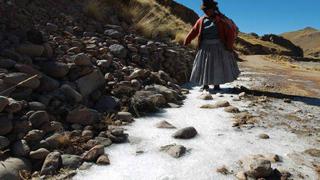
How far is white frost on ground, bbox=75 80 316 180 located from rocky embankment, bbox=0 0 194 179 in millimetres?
204

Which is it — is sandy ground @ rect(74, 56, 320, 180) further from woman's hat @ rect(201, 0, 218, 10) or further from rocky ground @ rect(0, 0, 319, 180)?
woman's hat @ rect(201, 0, 218, 10)

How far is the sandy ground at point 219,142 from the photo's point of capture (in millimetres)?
4102

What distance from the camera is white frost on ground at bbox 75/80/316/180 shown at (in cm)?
405

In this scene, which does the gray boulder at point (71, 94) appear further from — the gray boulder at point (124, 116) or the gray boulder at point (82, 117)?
the gray boulder at point (124, 116)

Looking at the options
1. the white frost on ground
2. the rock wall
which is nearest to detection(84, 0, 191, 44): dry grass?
the white frost on ground

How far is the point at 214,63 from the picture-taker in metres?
8.09

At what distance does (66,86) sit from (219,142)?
2152mm

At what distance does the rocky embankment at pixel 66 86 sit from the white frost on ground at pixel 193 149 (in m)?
0.20

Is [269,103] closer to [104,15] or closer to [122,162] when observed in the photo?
[122,162]

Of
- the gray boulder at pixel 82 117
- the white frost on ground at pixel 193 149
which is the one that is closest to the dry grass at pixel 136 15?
the white frost on ground at pixel 193 149

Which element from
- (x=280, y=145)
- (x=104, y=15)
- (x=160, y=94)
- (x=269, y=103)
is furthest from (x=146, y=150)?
(x=104, y=15)

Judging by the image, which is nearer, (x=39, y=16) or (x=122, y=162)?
(x=122, y=162)

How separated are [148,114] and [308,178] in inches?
108

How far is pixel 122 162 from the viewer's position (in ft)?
14.2
